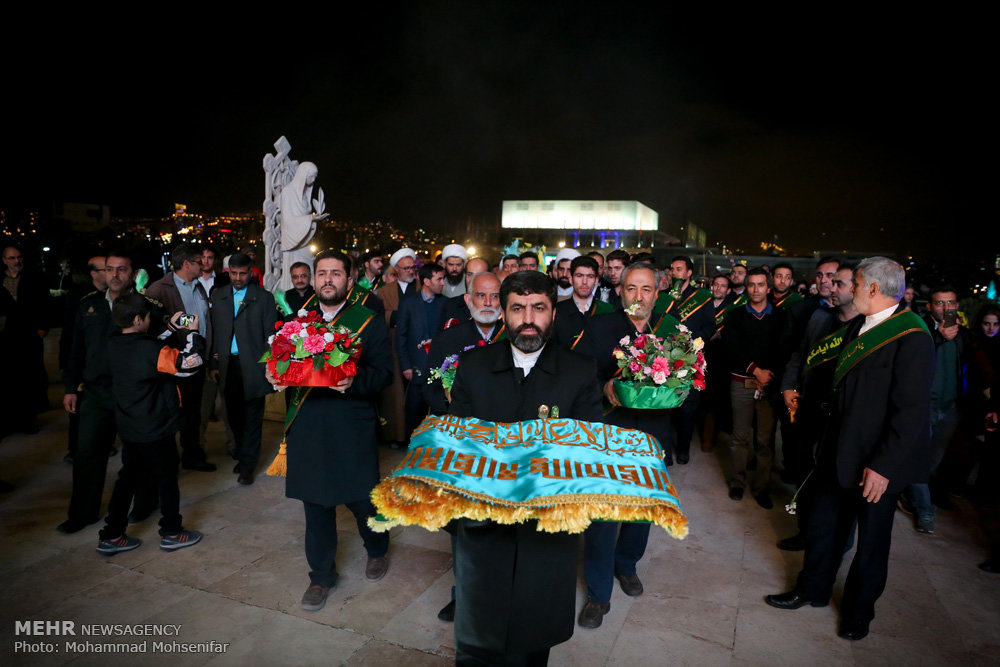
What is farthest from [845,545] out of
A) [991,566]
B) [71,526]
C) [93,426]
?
[71,526]

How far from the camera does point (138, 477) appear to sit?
448 centimetres

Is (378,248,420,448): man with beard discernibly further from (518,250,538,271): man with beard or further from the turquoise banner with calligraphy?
the turquoise banner with calligraphy

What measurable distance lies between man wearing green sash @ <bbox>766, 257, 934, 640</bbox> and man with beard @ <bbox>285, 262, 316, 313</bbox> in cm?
496

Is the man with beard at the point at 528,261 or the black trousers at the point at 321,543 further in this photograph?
the man with beard at the point at 528,261

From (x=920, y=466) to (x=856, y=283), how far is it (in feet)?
3.71

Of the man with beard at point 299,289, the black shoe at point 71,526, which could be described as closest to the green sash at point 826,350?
the man with beard at point 299,289

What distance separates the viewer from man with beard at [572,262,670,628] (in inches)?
142

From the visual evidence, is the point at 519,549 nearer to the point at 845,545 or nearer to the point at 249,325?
the point at 845,545

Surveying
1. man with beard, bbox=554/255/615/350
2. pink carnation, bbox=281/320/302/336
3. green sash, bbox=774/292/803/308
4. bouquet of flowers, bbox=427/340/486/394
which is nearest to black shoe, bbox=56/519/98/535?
pink carnation, bbox=281/320/302/336

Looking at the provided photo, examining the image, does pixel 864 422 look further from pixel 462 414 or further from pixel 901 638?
pixel 462 414

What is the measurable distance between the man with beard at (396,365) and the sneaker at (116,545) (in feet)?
9.85

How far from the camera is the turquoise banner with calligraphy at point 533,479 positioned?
200cm

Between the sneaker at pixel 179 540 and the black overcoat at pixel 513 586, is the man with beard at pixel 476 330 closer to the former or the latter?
the black overcoat at pixel 513 586

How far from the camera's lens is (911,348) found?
10.6 feet
